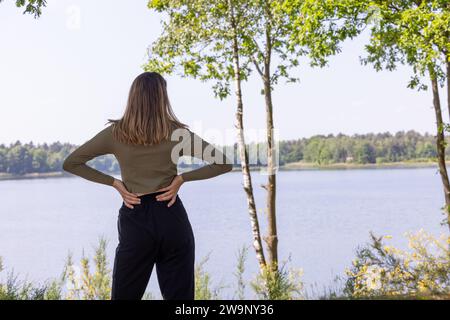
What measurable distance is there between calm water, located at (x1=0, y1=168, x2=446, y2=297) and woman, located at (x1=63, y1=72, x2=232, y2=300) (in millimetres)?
8957

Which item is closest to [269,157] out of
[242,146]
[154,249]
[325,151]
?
[242,146]

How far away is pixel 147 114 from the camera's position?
3.08 metres

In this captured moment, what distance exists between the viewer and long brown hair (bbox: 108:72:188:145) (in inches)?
121

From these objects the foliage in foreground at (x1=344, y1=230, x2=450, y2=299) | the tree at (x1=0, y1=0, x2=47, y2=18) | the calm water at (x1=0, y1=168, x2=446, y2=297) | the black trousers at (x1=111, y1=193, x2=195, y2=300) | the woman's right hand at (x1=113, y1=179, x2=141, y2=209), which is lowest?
the calm water at (x1=0, y1=168, x2=446, y2=297)

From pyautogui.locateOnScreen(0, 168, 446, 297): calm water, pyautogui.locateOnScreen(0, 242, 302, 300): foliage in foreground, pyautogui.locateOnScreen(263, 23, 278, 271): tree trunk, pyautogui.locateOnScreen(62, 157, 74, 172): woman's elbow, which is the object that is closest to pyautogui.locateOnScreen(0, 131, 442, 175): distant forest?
pyautogui.locateOnScreen(0, 168, 446, 297): calm water

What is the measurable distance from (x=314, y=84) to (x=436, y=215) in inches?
631

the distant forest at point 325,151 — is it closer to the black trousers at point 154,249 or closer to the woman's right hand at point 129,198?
the black trousers at point 154,249

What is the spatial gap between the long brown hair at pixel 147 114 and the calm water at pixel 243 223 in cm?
915

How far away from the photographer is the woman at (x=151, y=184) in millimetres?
3094

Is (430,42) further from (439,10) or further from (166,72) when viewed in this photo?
(166,72)

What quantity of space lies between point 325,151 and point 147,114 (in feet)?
98.6

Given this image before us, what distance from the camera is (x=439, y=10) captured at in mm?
9578

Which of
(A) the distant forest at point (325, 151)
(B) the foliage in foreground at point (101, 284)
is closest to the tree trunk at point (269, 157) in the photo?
(B) the foliage in foreground at point (101, 284)

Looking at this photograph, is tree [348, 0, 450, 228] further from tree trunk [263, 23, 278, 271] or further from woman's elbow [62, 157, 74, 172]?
woman's elbow [62, 157, 74, 172]
